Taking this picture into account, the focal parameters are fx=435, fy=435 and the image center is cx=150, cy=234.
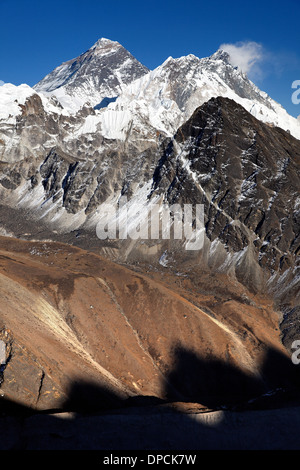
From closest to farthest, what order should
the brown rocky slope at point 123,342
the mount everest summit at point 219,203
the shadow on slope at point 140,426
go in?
the shadow on slope at point 140,426 → the brown rocky slope at point 123,342 → the mount everest summit at point 219,203

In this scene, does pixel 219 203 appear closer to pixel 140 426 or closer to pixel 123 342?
pixel 123 342

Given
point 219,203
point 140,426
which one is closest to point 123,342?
point 140,426

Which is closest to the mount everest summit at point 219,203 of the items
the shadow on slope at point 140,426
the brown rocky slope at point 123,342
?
the brown rocky slope at point 123,342

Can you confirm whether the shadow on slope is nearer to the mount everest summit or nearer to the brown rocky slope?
the brown rocky slope

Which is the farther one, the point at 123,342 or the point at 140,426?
the point at 123,342

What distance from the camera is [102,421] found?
115 feet

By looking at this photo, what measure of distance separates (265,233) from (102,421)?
8571 cm

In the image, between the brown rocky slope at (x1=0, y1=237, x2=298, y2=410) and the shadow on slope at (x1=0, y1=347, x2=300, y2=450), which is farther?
the brown rocky slope at (x1=0, y1=237, x2=298, y2=410)

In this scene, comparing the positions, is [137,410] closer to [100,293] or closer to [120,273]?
[100,293]

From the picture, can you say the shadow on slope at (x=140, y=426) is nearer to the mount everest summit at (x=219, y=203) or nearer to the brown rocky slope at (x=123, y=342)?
the brown rocky slope at (x=123, y=342)

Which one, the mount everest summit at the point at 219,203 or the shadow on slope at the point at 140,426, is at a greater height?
the mount everest summit at the point at 219,203

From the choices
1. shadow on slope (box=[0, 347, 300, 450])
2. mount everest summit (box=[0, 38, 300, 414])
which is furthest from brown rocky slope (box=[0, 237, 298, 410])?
mount everest summit (box=[0, 38, 300, 414])

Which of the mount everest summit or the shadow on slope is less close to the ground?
the mount everest summit
